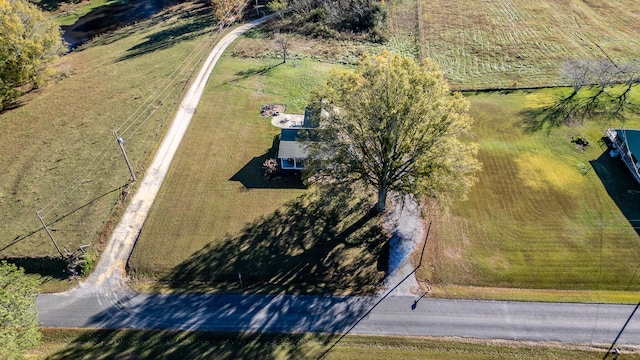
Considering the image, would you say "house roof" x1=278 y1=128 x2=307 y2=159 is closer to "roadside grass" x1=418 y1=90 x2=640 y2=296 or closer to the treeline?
"roadside grass" x1=418 y1=90 x2=640 y2=296

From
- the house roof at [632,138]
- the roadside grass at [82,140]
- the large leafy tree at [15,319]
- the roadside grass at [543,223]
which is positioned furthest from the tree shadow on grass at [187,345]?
the house roof at [632,138]

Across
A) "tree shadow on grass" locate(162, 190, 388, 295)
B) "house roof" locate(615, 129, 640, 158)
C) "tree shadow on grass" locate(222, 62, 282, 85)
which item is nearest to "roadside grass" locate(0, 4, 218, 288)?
"tree shadow on grass" locate(222, 62, 282, 85)

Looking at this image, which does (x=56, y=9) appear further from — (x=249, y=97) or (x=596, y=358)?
(x=596, y=358)

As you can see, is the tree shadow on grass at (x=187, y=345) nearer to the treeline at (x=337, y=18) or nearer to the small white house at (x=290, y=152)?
the small white house at (x=290, y=152)

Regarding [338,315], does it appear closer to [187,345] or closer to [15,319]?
[187,345]

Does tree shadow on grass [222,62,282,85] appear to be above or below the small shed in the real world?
above

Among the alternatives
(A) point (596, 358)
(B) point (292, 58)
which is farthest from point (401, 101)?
(B) point (292, 58)
